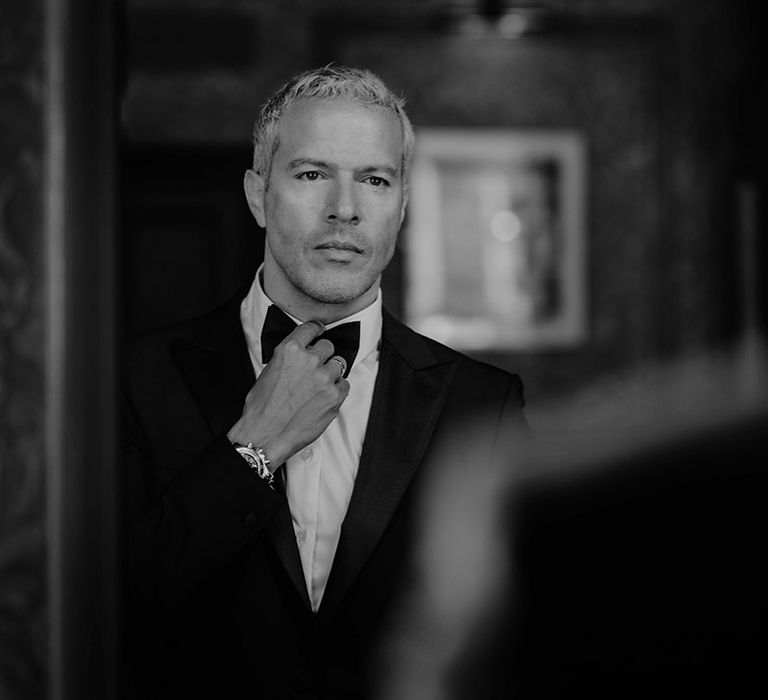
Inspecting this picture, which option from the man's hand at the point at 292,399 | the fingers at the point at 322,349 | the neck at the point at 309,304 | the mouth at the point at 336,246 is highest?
the mouth at the point at 336,246

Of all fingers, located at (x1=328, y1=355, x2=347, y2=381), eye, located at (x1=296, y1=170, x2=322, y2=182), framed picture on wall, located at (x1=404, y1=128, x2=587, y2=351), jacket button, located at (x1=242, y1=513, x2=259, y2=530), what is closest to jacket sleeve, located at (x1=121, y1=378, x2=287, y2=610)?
jacket button, located at (x1=242, y1=513, x2=259, y2=530)

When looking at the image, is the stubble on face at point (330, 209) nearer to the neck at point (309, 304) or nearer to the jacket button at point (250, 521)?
the neck at point (309, 304)

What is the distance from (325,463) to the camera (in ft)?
2.74

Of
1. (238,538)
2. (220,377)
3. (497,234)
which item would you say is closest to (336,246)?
(220,377)

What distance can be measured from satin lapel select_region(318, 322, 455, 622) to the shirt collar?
2 centimetres

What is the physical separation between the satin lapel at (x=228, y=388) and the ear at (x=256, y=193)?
10 cm

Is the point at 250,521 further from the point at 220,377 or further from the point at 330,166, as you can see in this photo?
the point at 330,166

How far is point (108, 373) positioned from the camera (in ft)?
2.78

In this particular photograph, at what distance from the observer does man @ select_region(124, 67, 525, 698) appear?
80 centimetres

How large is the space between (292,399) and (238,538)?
12 cm

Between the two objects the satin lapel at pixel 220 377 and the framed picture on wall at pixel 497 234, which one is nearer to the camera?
the satin lapel at pixel 220 377

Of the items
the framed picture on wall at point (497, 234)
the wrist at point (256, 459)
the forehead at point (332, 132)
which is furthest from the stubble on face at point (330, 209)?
the framed picture on wall at point (497, 234)

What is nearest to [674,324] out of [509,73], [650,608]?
[509,73]

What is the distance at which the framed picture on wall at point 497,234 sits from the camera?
3158mm
